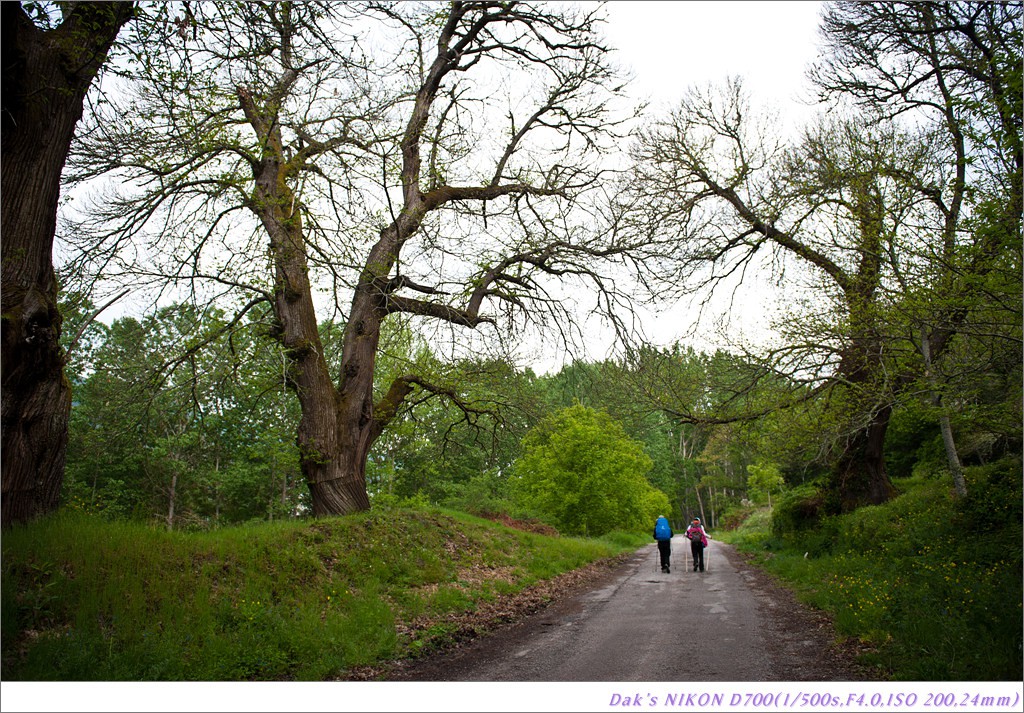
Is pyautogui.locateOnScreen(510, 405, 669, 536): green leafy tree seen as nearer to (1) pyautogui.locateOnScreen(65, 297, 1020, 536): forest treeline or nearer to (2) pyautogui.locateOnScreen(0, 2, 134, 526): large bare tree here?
(1) pyautogui.locateOnScreen(65, 297, 1020, 536): forest treeline

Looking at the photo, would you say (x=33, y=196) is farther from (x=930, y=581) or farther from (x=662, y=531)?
(x=662, y=531)

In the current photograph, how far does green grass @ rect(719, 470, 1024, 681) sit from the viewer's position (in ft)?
17.4

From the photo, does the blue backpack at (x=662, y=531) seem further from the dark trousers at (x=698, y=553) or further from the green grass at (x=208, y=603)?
the green grass at (x=208, y=603)

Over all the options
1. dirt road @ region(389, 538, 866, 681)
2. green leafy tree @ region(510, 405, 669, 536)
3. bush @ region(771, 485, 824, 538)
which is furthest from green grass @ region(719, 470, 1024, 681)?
green leafy tree @ region(510, 405, 669, 536)

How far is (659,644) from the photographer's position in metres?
7.11

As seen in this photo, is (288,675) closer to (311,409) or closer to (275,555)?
(275,555)

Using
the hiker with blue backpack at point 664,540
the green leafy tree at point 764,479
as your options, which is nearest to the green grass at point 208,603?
the hiker with blue backpack at point 664,540

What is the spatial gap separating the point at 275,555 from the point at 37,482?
9.38 feet

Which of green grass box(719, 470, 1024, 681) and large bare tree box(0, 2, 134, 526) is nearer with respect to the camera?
green grass box(719, 470, 1024, 681)

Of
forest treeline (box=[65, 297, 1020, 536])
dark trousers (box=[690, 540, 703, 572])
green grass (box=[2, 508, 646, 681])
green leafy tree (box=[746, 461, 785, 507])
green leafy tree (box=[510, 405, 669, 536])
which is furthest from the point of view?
green leafy tree (box=[746, 461, 785, 507])

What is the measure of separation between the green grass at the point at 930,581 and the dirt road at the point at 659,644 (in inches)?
17.7

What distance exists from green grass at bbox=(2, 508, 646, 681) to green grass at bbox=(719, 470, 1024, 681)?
5.04 meters

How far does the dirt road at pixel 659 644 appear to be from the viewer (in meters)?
5.91

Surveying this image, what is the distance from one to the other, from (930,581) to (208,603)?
840 cm
